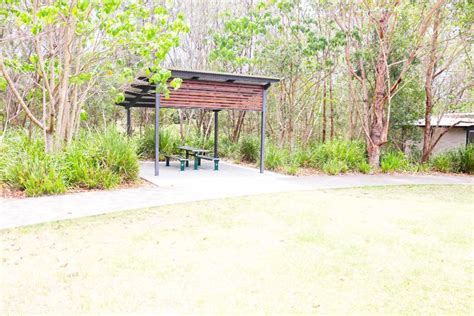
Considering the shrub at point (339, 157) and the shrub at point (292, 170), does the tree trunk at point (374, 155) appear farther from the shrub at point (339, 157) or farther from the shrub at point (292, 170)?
the shrub at point (292, 170)

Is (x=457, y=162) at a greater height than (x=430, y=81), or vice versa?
(x=430, y=81)

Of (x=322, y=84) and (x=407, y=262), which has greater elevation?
(x=322, y=84)

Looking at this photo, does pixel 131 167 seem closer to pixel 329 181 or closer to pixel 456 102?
pixel 329 181

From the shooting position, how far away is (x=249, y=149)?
13172 millimetres

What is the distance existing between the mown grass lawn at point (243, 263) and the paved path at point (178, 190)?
0.53 m

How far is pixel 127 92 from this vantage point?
1243 centimetres

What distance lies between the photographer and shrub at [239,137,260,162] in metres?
13.0

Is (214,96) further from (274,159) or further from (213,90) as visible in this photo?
(274,159)

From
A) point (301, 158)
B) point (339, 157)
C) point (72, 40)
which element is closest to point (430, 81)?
point (339, 157)

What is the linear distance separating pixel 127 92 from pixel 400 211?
8.93 m

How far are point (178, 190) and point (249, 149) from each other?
580 centimetres

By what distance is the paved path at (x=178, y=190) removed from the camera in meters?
5.60

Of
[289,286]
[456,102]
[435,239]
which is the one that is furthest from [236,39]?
[289,286]

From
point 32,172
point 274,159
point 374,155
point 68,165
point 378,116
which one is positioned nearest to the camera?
point 32,172
